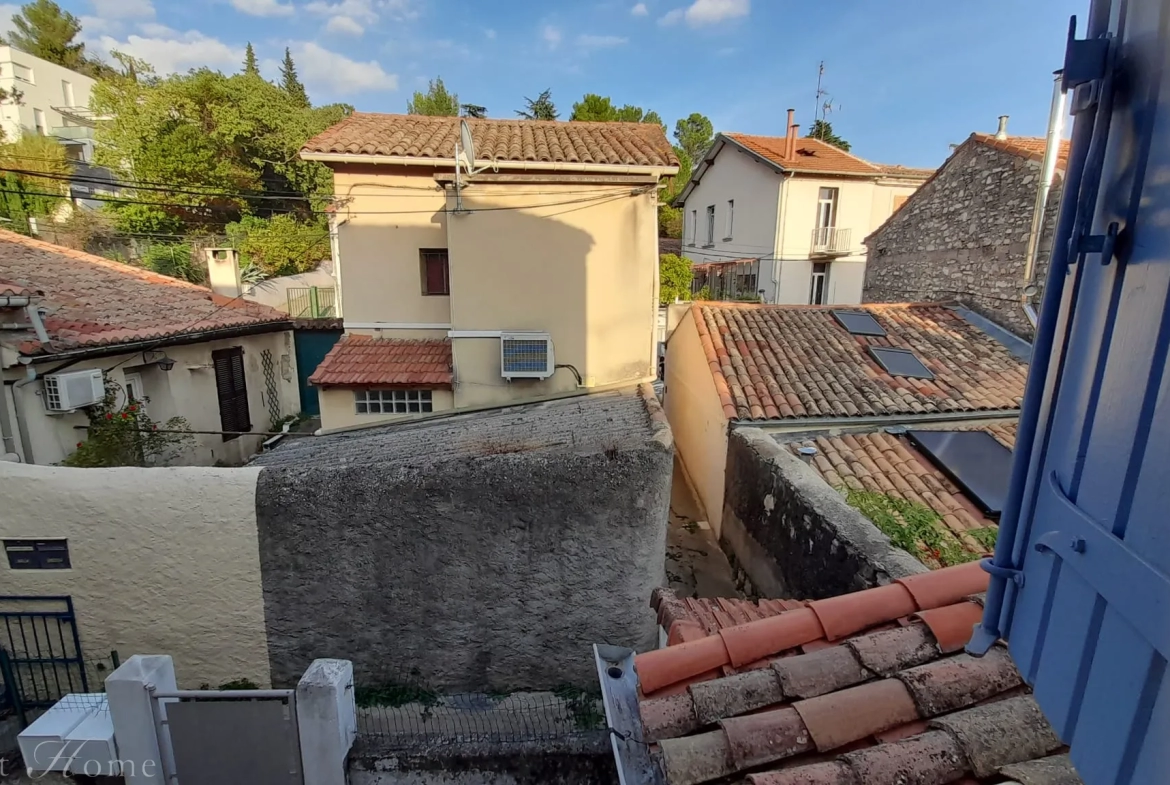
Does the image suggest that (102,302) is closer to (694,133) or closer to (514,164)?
(514,164)

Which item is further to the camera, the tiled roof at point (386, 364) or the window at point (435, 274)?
the window at point (435, 274)

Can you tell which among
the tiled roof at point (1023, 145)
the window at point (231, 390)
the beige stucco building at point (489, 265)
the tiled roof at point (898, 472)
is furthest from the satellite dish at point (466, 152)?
the tiled roof at point (1023, 145)

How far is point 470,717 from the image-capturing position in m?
4.52

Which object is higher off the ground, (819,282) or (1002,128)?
(1002,128)

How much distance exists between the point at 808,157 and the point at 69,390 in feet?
76.2

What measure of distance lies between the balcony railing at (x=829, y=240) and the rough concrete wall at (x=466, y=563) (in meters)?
19.6

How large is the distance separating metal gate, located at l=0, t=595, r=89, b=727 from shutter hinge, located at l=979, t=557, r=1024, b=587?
6268 millimetres

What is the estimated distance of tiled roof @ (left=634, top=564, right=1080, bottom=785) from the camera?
1648 millimetres

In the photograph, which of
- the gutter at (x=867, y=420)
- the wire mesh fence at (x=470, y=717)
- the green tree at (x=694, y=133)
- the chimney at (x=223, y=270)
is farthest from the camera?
the green tree at (x=694, y=133)

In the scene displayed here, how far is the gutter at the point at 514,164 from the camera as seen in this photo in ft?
28.1

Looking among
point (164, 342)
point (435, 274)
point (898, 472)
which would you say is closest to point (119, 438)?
point (164, 342)

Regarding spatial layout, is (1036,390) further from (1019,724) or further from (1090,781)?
(1019,724)

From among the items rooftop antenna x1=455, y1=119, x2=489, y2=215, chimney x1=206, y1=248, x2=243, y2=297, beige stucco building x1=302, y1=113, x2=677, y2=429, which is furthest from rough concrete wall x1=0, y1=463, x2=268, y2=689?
chimney x1=206, y1=248, x2=243, y2=297

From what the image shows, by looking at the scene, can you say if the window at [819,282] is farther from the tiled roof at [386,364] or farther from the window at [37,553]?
the window at [37,553]
